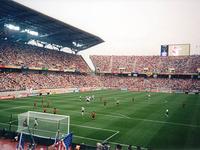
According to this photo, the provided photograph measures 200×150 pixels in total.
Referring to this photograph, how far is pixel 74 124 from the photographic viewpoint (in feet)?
88.5

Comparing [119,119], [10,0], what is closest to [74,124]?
[119,119]

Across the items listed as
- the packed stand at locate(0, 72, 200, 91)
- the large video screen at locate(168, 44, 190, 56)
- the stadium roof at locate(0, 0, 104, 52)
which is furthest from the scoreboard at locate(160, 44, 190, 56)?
the stadium roof at locate(0, 0, 104, 52)

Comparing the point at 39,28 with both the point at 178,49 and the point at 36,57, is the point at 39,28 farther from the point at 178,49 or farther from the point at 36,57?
the point at 178,49

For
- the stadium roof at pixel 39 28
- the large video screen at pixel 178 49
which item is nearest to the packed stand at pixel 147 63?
the large video screen at pixel 178 49

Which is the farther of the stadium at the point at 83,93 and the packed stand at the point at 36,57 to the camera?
the packed stand at the point at 36,57

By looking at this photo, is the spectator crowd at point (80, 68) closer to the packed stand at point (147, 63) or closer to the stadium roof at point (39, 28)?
the packed stand at point (147, 63)

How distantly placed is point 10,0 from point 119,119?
3237 cm

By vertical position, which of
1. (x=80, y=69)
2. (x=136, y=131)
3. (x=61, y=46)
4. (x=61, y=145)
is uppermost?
(x=61, y=46)

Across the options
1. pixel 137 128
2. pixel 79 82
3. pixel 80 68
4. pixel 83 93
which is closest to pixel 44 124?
pixel 137 128

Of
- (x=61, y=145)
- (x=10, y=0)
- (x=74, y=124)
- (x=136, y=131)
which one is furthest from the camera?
(x=10, y=0)

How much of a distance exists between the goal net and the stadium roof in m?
32.8

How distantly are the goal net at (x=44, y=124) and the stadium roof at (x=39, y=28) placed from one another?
3276 centimetres

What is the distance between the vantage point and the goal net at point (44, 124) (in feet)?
68.6

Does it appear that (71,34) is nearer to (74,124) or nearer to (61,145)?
(74,124)
